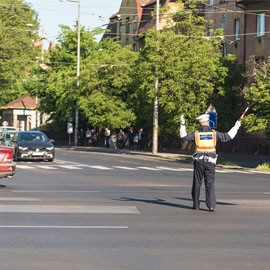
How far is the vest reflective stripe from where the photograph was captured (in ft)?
44.6

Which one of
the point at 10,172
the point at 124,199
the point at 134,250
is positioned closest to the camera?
the point at 134,250

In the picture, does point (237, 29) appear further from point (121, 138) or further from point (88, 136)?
point (88, 136)

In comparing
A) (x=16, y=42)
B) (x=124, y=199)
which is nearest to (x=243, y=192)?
(x=124, y=199)

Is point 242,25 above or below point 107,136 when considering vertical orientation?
above

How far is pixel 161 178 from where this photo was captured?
24578mm

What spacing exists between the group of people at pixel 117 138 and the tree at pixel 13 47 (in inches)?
718

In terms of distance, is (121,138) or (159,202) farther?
(121,138)

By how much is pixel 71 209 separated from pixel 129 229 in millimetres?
3012

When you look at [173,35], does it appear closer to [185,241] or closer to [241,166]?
[241,166]

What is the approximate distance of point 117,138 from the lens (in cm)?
5897

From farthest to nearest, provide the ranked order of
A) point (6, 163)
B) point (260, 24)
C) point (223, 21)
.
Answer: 1. point (223, 21)
2. point (260, 24)
3. point (6, 163)

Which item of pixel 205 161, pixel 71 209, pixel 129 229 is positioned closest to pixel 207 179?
pixel 205 161

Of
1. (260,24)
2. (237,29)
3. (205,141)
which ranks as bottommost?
(205,141)

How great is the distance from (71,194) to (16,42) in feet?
231
